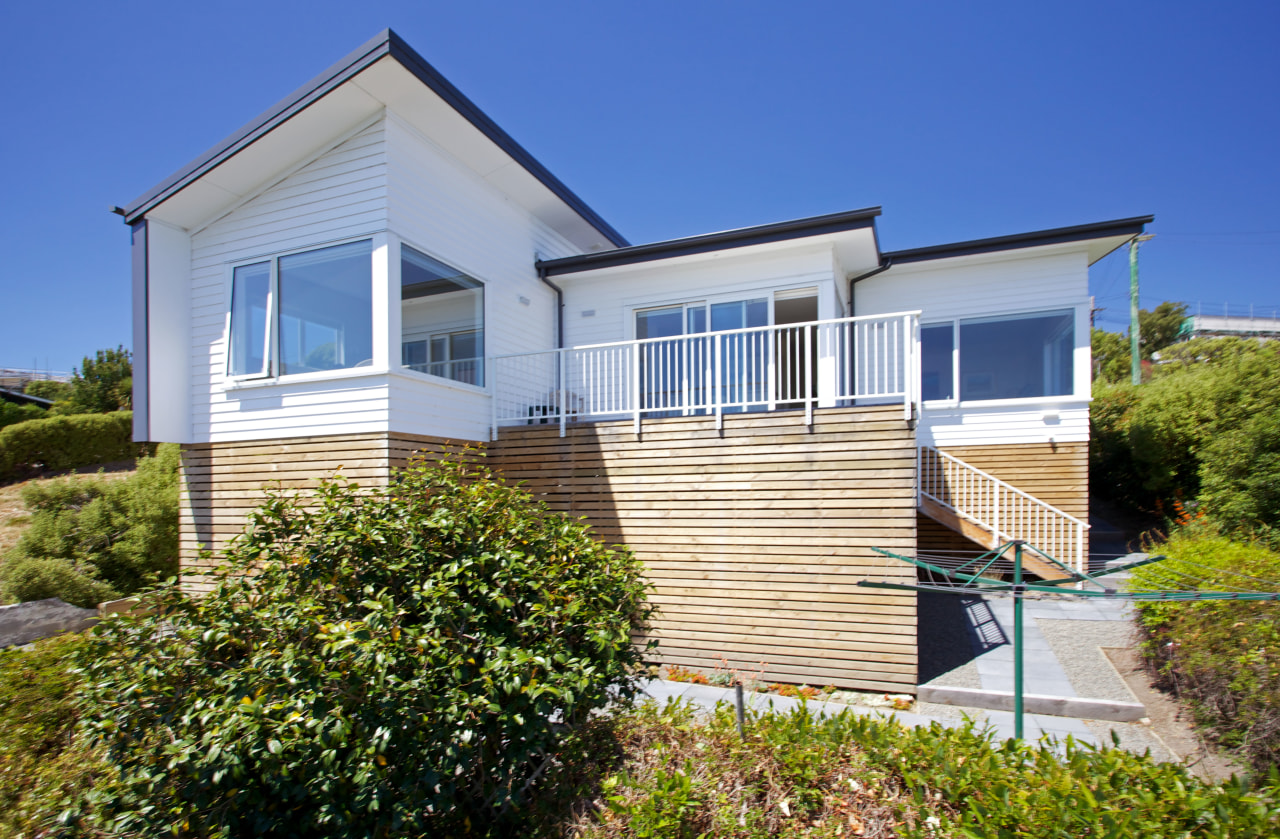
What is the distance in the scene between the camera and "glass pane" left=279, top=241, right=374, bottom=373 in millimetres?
7051

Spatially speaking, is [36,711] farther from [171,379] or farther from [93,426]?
[93,426]

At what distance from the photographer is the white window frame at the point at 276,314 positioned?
6.91 meters

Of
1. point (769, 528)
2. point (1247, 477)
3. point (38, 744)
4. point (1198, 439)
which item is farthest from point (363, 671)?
point (1198, 439)

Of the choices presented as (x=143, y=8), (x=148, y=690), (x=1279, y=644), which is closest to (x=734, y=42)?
(x=143, y=8)

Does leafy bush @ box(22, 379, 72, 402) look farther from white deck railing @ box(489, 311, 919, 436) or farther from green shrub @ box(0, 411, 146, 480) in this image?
white deck railing @ box(489, 311, 919, 436)

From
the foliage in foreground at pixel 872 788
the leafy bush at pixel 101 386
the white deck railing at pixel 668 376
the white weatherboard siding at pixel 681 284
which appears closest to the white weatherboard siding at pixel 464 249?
the white deck railing at pixel 668 376

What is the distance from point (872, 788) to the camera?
8.37 feet

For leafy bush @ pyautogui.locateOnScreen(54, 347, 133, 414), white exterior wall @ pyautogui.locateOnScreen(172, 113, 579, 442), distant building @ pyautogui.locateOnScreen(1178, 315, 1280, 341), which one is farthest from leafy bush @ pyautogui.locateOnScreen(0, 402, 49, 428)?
distant building @ pyautogui.locateOnScreen(1178, 315, 1280, 341)

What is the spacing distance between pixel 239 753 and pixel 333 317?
229 inches

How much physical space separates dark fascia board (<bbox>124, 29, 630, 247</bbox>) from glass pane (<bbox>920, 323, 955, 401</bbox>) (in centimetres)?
726

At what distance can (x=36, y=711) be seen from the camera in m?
3.64

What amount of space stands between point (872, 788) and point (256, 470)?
25.1ft

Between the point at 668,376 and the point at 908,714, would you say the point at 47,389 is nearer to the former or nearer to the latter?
the point at 668,376

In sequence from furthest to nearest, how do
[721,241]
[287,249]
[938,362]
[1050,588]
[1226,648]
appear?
[938,362]
[721,241]
[287,249]
[1226,648]
[1050,588]
